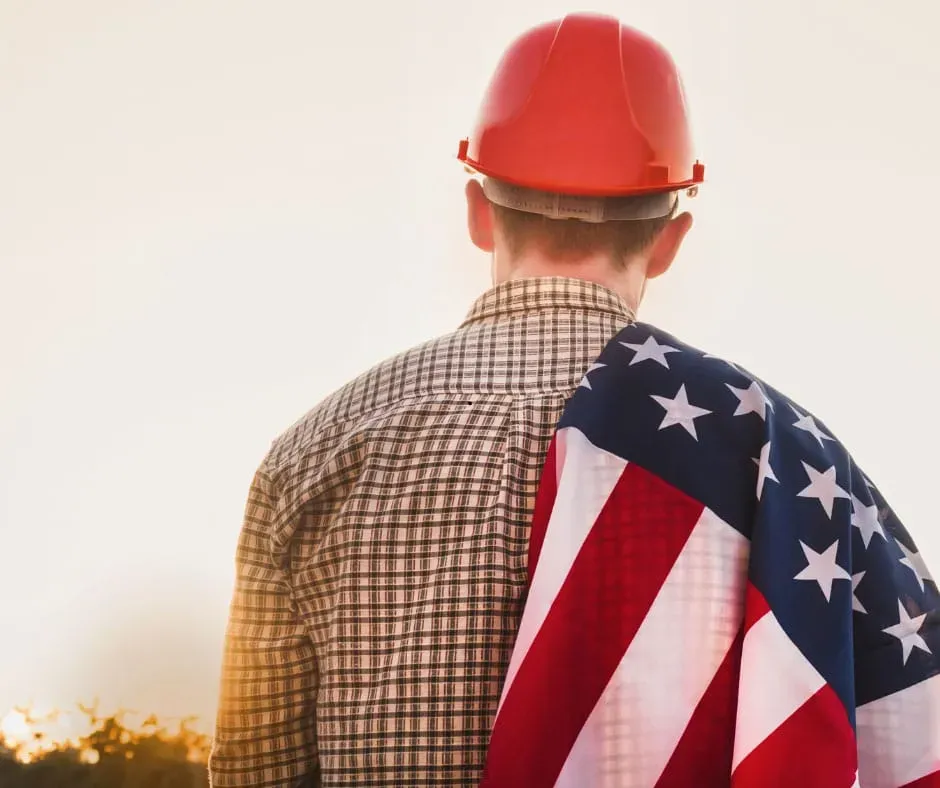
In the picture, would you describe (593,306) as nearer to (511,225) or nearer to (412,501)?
(511,225)

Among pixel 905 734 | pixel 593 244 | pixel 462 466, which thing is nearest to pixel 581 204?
pixel 593 244

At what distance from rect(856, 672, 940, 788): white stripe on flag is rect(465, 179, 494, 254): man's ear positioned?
890 millimetres

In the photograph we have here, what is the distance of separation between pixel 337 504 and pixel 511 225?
0.52 meters

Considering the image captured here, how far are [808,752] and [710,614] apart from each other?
182 mm

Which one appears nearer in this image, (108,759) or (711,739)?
(711,739)

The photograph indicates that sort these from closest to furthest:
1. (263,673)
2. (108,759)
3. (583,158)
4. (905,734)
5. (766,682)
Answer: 1. (766,682)
2. (905,734)
3. (263,673)
4. (583,158)
5. (108,759)

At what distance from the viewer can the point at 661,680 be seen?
1.07 m

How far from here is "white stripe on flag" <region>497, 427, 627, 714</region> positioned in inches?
43.4

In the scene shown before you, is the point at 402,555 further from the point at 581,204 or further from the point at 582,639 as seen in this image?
the point at 581,204

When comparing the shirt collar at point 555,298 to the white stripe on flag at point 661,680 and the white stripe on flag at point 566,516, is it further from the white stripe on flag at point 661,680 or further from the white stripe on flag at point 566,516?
the white stripe on flag at point 661,680

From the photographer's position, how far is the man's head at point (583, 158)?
145 centimetres

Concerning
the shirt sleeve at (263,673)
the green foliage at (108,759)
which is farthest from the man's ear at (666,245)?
the green foliage at (108,759)

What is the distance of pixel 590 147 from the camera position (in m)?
1.52

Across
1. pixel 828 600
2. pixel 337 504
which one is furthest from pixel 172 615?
pixel 828 600
